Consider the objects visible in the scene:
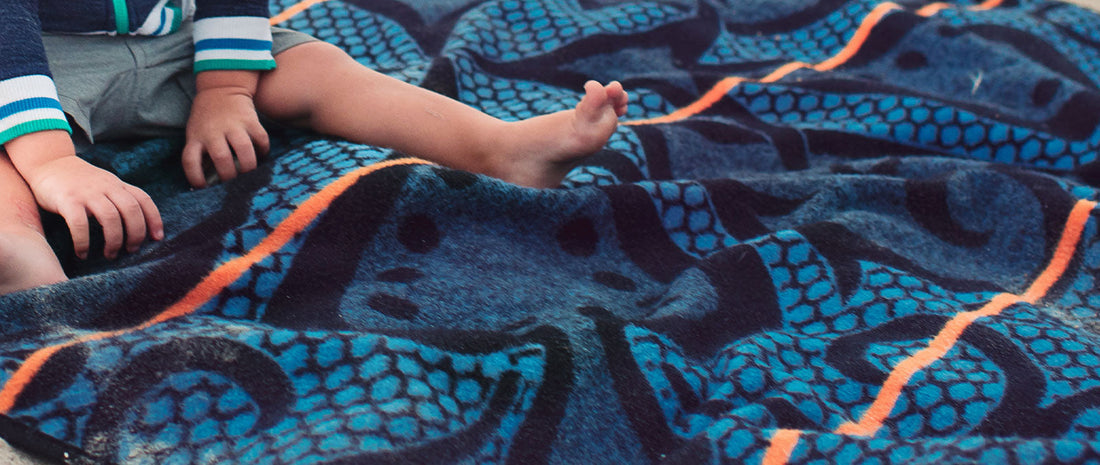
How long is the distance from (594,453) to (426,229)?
28 centimetres

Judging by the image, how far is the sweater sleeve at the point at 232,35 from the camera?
95 cm

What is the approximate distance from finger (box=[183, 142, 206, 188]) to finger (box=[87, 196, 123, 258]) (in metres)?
0.15

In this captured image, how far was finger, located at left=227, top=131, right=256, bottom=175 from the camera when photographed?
884 millimetres

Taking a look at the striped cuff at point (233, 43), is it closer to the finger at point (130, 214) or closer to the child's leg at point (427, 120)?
the child's leg at point (427, 120)

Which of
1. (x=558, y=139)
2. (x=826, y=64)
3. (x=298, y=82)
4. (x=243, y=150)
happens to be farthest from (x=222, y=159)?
(x=826, y=64)

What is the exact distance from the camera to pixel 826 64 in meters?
1.34

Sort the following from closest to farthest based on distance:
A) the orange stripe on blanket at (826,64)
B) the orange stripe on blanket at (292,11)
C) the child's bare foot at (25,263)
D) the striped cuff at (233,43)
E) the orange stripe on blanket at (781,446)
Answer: the orange stripe on blanket at (781,446) < the child's bare foot at (25,263) < the striped cuff at (233,43) < the orange stripe on blanket at (826,64) < the orange stripe on blanket at (292,11)

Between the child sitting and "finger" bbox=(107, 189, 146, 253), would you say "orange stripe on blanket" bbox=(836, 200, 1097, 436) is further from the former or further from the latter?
"finger" bbox=(107, 189, 146, 253)

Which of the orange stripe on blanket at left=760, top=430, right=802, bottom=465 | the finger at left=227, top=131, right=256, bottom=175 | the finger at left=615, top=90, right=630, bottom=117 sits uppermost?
the finger at left=615, top=90, right=630, bottom=117

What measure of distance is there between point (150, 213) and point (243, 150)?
5.8 inches

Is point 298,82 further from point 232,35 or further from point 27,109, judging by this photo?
point 27,109

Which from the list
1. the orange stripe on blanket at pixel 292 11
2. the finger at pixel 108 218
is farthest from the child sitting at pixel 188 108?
the orange stripe on blanket at pixel 292 11

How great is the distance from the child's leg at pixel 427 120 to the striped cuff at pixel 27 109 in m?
0.23

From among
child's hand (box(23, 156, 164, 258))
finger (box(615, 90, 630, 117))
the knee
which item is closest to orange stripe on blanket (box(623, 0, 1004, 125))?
finger (box(615, 90, 630, 117))
